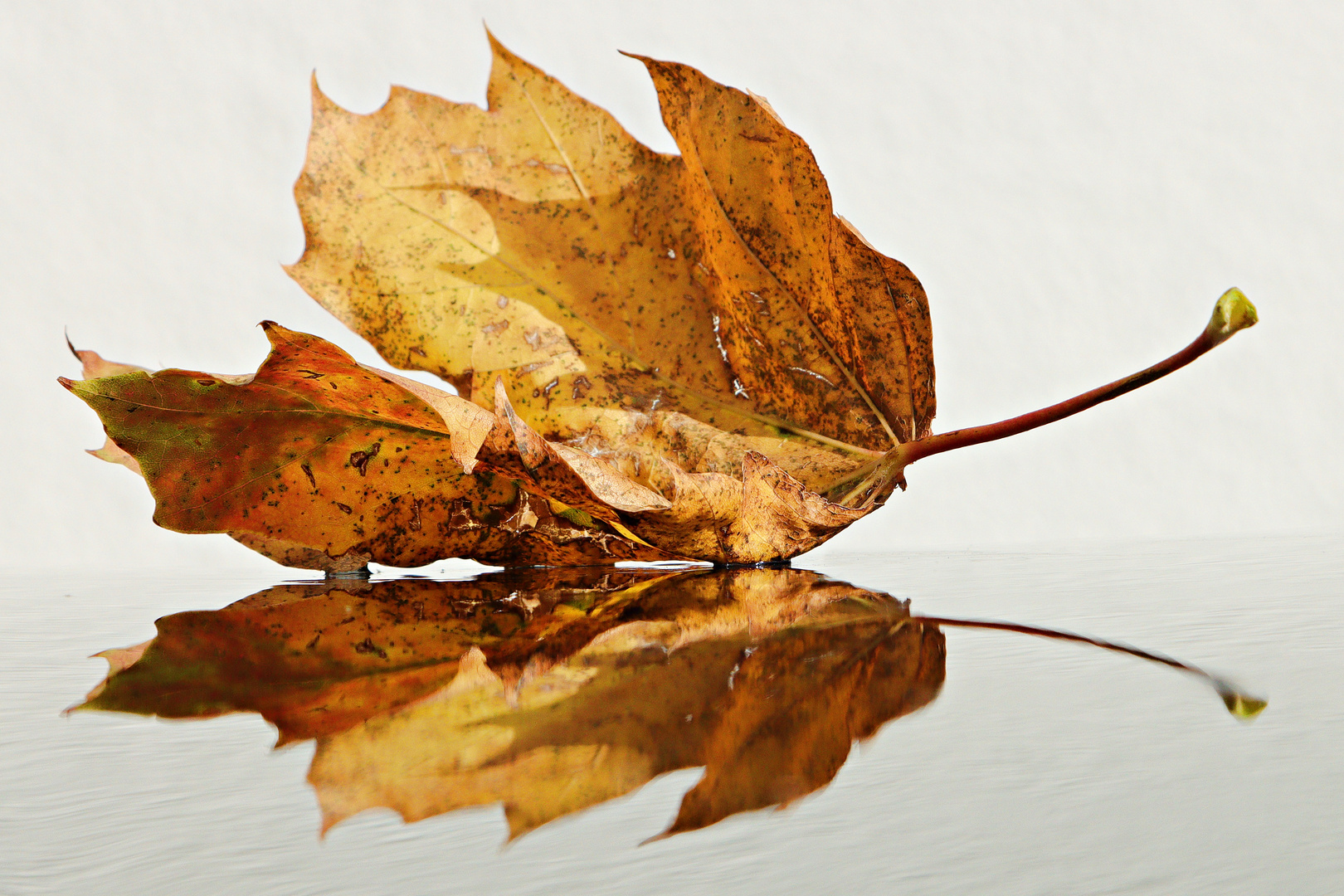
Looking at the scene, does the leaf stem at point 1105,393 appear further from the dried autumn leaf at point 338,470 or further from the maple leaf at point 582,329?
the dried autumn leaf at point 338,470

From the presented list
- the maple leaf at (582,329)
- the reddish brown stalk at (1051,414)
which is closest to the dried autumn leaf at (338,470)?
the maple leaf at (582,329)

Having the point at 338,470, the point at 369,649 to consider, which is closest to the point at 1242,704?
the point at 369,649

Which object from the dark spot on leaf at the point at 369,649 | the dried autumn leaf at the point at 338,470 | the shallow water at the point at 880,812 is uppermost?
the dried autumn leaf at the point at 338,470

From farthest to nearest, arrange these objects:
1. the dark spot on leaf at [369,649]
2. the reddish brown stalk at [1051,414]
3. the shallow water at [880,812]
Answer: the reddish brown stalk at [1051,414], the dark spot on leaf at [369,649], the shallow water at [880,812]

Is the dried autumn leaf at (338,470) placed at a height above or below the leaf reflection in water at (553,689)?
above

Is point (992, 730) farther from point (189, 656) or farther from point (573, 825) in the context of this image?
point (189, 656)

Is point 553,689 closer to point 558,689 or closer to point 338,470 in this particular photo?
point 558,689

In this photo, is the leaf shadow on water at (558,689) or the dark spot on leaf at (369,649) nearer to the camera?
the leaf shadow on water at (558,689)
